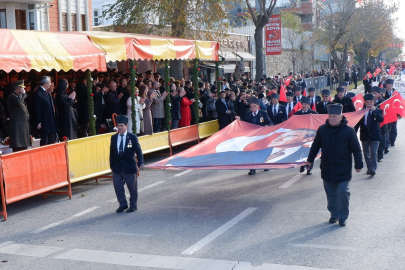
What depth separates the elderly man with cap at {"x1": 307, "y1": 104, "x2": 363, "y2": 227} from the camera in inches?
337

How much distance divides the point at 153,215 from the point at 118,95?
6.04 metres

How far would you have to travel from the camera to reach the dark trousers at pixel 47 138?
12.2 meters

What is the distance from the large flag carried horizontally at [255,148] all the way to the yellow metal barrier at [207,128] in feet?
15.1

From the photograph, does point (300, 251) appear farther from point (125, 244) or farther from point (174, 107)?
point (174, 107)

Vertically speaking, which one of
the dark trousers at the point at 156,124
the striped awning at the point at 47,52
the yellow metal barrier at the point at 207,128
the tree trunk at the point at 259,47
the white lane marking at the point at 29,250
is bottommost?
the white lane marking at the point at 29,250

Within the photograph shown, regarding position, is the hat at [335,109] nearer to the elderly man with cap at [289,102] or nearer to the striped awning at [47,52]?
the striped awning at [47,52]

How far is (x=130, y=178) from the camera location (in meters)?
9.96

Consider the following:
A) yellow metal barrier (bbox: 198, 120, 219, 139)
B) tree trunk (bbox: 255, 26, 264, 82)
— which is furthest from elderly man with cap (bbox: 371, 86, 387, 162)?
tree trunk (bbox: 255, 26, 264, 82)

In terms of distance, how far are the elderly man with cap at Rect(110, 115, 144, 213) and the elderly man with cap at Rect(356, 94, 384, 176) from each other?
5516mm

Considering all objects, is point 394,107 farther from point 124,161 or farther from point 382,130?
point 124,161

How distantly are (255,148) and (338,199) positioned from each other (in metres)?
3.45

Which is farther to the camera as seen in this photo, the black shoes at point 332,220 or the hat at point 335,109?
the black shoes at point 332,220

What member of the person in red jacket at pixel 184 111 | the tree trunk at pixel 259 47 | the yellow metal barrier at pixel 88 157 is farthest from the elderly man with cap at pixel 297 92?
the tree trunk at pixel 259 47

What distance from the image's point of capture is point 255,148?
11805mm
